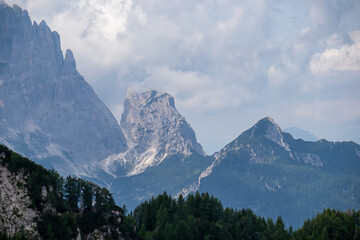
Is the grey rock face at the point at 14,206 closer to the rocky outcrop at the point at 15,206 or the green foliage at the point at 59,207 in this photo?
the rocky outcrop at the point at 15,206

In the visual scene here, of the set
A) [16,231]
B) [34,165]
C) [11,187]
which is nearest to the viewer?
[16,231]

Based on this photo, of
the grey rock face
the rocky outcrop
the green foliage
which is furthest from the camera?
the green foliage

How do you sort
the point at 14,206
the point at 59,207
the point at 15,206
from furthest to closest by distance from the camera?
the point at 59,207 → the point at 15,206 → the point at 14,206

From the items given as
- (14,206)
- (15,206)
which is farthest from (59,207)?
(14,206)

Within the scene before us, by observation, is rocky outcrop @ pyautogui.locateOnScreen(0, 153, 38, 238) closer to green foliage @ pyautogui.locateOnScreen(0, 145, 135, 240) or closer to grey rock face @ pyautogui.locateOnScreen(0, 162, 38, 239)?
grey rock face @ pyautogui.locateOnScreen(0, 162, 38, 239)

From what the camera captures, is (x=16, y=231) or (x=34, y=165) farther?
(x=34, y=165)

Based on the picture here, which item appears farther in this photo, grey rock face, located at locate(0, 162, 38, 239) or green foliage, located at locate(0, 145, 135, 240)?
green foliage, located at locate(0, 145, 135, 240)

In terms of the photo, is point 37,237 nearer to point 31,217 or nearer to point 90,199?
point 31,217

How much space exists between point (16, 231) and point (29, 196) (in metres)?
16.5

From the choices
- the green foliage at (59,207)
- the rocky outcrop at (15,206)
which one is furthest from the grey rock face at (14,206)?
the green foliage at (59,207)

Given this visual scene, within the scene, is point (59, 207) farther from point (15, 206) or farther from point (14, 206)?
point (14, 206)

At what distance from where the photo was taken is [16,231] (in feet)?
534

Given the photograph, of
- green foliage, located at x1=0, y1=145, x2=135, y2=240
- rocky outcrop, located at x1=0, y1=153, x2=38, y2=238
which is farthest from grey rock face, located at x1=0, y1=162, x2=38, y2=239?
green foliage, located at x1=0, y1=145, x2=135, y2=240

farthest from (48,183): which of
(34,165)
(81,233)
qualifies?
(81,233)
